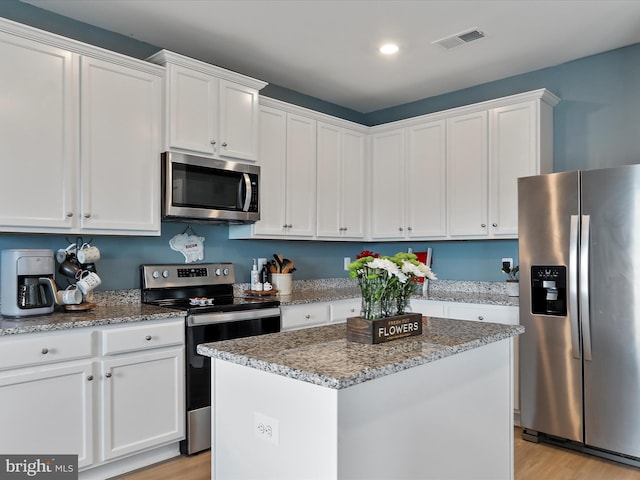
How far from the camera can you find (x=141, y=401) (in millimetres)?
2658

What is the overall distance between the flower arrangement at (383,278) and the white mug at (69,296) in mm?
1735

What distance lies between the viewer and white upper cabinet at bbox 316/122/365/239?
13.7 feet

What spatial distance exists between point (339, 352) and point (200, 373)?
1.63 meters

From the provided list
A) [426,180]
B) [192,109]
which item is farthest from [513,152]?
[192,109]

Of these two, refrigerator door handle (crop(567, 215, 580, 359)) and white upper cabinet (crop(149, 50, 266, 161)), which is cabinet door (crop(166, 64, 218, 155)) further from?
refrigerator door handle (crop(567, 215, 580, 359))

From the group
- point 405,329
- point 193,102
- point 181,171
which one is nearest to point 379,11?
point 193,102

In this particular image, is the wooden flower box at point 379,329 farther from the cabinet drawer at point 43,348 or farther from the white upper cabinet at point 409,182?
the white upper cabinet at point 409,182

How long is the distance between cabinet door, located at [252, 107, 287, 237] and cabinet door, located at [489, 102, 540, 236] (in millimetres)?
1633

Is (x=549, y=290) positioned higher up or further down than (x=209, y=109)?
further down

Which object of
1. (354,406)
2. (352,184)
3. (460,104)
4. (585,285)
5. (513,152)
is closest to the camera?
(354,406)

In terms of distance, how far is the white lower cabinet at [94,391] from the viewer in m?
2.23

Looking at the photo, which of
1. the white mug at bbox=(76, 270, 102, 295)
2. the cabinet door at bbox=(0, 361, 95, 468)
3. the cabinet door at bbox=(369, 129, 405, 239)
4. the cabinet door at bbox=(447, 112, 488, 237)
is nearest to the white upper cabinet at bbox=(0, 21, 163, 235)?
the white mug at bbox=(76, 270, 102, 295)

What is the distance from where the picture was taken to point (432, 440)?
5.55 ft

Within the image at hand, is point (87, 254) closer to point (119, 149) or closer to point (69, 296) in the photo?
point (69, 296)
